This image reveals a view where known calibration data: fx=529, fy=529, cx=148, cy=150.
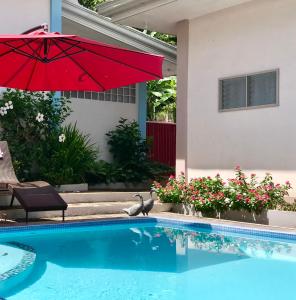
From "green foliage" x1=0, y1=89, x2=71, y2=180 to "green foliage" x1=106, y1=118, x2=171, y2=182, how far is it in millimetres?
3005

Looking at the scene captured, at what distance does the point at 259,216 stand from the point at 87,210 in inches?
131

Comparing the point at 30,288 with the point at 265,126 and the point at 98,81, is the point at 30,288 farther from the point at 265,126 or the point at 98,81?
the point at 265,126

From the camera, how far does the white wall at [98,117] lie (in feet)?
48.8

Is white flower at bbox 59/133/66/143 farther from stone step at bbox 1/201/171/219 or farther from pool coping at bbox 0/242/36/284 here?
pool coping at bbox 0/242/36/284

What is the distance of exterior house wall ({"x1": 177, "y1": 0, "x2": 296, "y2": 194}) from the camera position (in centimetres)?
1032

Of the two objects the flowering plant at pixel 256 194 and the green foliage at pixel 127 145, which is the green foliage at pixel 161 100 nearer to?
the green foliage at pixel 127 145

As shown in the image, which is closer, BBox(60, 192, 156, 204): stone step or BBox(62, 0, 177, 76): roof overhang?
BBox(60, 192, 156, 204): stone step

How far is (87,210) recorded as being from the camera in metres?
10.4

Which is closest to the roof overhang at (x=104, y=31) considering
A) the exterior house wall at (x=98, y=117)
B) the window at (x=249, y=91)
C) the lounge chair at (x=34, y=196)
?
the exterior house wall at (x=98, y=117)

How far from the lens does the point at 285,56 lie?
34.0ft

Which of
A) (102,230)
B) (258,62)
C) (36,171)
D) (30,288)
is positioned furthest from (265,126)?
(30,288)

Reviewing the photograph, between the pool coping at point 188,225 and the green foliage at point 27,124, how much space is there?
2504 millimetres

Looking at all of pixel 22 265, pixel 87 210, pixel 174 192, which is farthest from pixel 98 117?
pixel 22 265

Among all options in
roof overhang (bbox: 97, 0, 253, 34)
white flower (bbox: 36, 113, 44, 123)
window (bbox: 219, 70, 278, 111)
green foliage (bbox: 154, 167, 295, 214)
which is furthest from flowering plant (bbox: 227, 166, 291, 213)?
white flower (bbox: 36, 113, 44, 123)
